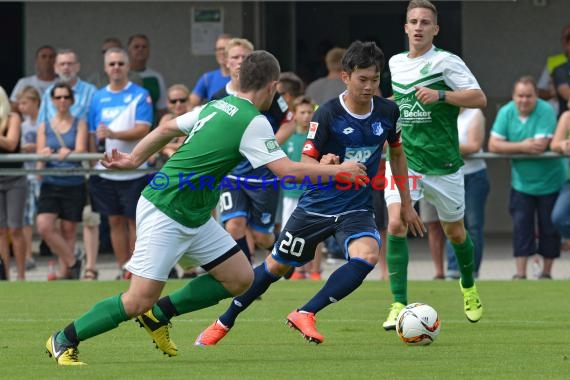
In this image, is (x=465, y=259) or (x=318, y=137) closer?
(x=318, y=137)

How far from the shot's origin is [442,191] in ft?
35.1

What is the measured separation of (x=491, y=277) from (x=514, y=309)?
12.2 ft

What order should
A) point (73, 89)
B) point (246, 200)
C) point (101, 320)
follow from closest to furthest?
point (101, 320) < point (246, 200) < point (73, 89)

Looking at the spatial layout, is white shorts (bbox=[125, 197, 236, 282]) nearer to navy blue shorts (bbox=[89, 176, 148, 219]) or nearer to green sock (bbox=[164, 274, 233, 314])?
green sock (bbox=[164, 274, 233, 314])

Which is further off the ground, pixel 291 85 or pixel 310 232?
pixel 291 85

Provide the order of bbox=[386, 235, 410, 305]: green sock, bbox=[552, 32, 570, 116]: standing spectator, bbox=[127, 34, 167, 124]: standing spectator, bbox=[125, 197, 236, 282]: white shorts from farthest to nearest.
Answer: bbox=[127, 34, 167, 124]: standing spectator
bbox=[552, 32, 570, 116]: standing spectator
bbox=[386, 235, 410, 305]: green sock
bbox=[125, 197, 236, 282]: white shorts

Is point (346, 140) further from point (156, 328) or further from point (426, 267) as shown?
point (426, 267)

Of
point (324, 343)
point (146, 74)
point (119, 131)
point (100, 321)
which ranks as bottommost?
point (324, 343)

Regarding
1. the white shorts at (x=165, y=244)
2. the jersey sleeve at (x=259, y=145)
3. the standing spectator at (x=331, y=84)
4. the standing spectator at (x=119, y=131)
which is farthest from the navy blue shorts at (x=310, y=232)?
the standing spectator at (x=331, y=84)

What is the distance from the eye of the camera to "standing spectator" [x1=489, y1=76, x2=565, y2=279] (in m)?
14.3

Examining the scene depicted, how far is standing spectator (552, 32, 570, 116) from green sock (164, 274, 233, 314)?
8.06 m

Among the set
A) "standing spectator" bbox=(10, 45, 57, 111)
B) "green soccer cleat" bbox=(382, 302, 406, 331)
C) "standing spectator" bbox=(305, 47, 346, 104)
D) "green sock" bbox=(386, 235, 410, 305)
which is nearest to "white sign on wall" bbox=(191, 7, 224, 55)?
"standing spectator" bbox=(10, 45, 57, 111)

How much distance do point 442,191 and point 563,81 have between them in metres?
5.64

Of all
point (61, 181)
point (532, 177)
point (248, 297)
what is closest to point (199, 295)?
point (248, 297)
